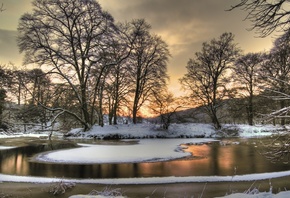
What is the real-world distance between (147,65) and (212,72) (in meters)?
→ 7.93

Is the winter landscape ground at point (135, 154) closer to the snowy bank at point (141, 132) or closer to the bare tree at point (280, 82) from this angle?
the snowy bank at point (141, 132)

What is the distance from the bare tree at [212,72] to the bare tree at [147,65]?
12.8 ft

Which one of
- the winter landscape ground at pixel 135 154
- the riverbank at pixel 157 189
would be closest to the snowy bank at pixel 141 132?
the winter landscape ground at pixel 135 154

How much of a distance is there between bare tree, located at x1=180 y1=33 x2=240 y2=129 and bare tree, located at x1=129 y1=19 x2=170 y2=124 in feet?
12.8

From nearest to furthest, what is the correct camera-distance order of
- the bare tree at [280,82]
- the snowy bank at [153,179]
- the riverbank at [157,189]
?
the bare tree at [280,82] < the riverbank at [157,189] < the snowy bank at [153,179]

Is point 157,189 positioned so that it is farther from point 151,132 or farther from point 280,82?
point 151,132

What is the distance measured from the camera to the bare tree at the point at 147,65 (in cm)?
3466

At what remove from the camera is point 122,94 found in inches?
1412

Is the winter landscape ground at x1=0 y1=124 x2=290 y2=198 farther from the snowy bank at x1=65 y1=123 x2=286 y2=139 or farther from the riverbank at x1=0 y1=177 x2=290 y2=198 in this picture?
the riverbank at x1=0 y1=177 x2=290 y2=198

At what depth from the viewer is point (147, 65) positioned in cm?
3541

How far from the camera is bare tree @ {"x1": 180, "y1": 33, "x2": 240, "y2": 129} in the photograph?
34.8 metres

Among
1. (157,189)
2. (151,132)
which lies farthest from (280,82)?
(151,132)

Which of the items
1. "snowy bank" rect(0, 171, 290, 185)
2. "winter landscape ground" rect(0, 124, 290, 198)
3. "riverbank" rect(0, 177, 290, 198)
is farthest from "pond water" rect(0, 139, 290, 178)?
"riverbank" rect(0, 177, 290, 198)

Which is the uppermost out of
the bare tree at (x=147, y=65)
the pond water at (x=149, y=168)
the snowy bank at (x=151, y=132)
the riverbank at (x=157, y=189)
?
the bare tree at (x=147, y=65)
